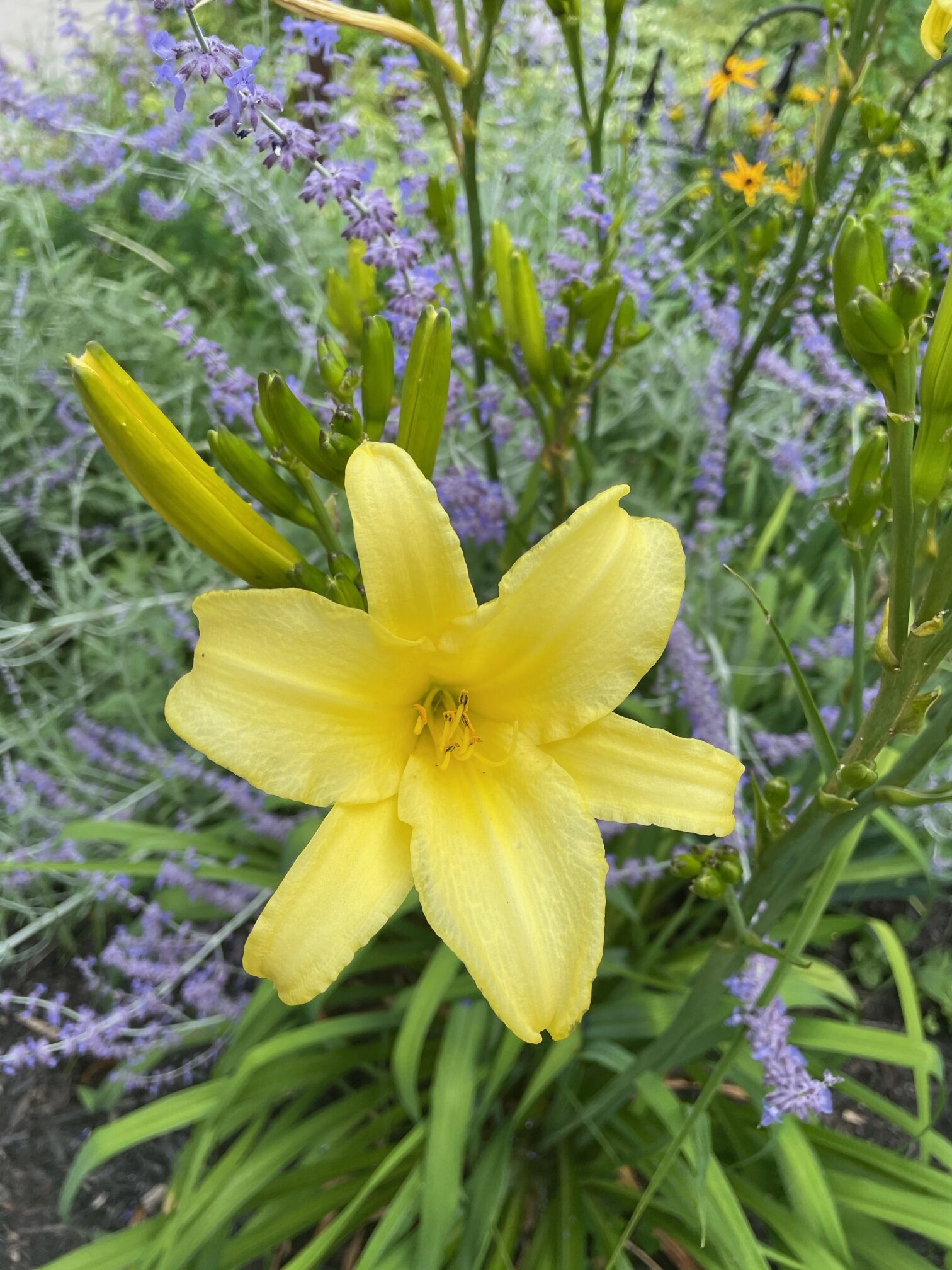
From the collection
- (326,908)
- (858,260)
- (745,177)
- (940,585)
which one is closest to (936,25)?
(858,260)

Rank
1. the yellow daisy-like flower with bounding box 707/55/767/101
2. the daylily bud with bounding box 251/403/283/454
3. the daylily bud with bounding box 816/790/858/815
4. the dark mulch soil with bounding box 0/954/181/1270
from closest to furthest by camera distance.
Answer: the daylily bud with bounding box 816/790/858/815
the daylily bud with bounding box 251/403/283/454
the dark mulch soil with bounding box 0/954/181/1270
the yellow daisy-like flower with bounding box 707/55/767/101

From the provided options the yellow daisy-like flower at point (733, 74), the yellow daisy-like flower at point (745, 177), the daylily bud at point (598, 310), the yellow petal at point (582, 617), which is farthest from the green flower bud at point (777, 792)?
the yellow daisy-like flower at point (733, 74)

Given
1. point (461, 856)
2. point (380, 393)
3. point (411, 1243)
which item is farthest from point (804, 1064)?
point (380, 393)

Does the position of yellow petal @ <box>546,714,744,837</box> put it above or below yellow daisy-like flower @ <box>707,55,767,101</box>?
below

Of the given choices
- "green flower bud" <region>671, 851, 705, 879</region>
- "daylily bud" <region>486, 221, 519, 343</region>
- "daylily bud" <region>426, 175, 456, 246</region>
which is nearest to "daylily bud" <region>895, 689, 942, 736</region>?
"green flower bud" <region>671, 851, 705, 879</region>

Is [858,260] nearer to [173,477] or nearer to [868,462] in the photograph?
[868,462]

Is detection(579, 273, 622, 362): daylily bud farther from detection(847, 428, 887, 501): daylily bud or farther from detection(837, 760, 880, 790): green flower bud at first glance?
detection(837, 760, 880, 790): green flower bud
